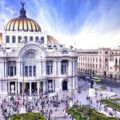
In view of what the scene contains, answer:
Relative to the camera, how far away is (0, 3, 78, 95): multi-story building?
203ft

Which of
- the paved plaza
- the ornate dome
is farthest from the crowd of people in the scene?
the ornate dome

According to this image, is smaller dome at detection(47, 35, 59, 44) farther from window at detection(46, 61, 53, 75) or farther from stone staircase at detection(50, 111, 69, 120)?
stone staircase at detection(50, 111, 69, 120)

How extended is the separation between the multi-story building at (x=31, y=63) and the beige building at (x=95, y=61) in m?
32.9

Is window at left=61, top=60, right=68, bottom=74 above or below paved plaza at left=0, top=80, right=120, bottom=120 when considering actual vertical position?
above

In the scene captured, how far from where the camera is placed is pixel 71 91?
66188mm

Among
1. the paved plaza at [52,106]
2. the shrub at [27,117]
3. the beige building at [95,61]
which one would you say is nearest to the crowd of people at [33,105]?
the paved plaza at [52,106]

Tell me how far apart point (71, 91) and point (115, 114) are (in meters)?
23.3

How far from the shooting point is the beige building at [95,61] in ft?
327

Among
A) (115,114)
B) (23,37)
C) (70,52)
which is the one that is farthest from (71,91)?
(115,114)

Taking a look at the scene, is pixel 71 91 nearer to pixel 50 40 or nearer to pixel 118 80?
pixel 50 40

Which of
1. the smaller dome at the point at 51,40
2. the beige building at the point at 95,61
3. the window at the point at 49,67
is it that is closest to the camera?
the window at the point at 49,67

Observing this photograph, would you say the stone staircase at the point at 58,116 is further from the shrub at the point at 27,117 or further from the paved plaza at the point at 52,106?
Result: the shrub at the point at 27,117

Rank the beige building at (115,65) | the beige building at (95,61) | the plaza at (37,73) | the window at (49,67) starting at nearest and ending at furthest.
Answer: the plaza at (37,73), the window at (49,67), the beige building at (115,65), the beige building at (95,61)

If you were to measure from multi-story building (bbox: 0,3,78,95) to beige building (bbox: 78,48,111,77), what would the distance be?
32946 millimetres
